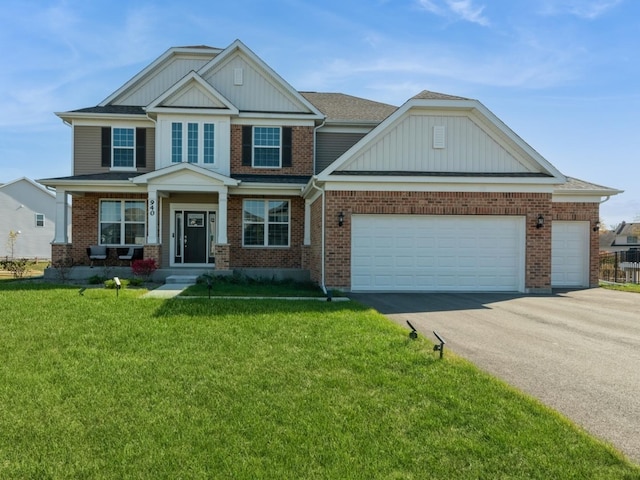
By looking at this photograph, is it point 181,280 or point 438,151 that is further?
point 181,280

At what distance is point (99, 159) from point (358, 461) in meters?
17.2

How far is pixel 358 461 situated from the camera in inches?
135

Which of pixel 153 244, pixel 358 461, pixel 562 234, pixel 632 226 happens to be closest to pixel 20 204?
pixel 153 244

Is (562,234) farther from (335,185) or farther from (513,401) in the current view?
(513,401)

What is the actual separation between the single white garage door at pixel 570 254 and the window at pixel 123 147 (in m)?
15.5

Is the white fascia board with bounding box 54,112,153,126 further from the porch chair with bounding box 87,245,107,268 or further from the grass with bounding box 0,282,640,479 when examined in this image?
the grass with bounding box 0,282,640,479

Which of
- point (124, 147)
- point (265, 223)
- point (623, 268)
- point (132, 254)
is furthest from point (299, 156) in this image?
point (623, 268)

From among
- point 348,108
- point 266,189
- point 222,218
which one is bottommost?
point 222,218

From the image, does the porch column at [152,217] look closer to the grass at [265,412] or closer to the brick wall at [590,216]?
the grass at [265,412]

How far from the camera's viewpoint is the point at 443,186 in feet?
44.3

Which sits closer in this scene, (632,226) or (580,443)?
(580,443)

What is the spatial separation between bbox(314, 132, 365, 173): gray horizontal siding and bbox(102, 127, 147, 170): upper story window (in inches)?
262

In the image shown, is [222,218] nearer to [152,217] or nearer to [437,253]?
[152,217]

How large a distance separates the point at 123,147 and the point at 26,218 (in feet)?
87.3
